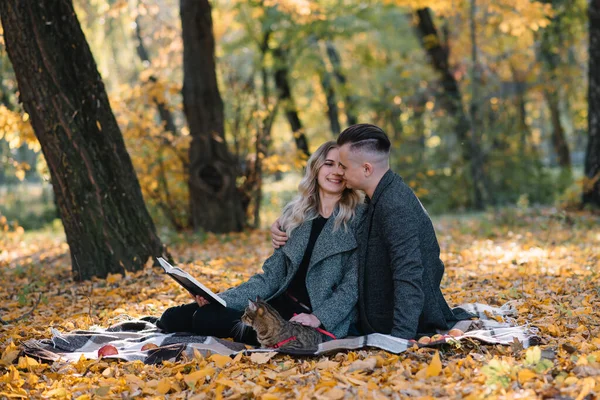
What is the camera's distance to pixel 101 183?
6289mm

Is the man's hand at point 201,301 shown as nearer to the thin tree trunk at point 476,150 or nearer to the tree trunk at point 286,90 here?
the thin tree trunk at point 476,150

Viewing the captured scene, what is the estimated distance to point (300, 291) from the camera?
4418 millimetres

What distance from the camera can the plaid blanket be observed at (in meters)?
3.73

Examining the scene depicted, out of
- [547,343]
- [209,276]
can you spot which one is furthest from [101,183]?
[547,343]

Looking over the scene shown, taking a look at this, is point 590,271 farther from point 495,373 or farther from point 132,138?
point 132,138

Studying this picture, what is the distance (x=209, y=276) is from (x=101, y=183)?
1367 mm

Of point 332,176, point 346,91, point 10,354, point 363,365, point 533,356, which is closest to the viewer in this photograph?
point 533,356

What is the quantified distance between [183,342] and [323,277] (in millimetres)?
967

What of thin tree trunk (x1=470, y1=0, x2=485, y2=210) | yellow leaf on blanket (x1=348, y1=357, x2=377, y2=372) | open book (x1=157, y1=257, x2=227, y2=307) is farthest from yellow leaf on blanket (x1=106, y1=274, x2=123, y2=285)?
thin tree trunk (x1=470, y1=0, x2=485, y2=210)

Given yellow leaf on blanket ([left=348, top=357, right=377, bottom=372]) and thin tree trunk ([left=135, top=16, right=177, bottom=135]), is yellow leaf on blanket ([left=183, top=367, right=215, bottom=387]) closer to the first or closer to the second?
yellow leaf on blanket ([left=348, top=357, right=377, bottom=372])

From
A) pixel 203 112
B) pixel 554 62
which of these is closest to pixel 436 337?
pixel 203 112

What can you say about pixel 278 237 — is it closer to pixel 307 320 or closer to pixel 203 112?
pixel 307 320

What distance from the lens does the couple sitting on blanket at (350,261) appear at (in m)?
3.81

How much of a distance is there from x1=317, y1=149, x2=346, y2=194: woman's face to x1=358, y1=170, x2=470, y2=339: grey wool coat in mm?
288
